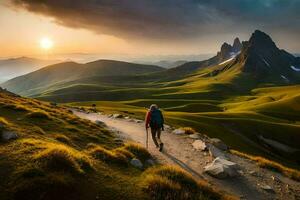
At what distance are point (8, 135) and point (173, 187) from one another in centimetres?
963

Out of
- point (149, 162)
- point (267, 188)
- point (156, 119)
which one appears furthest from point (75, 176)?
point (267, 188)

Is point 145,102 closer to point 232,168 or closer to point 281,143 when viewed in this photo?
point 281,143

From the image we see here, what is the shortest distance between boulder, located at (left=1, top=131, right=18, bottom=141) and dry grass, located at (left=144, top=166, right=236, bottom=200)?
7.81m

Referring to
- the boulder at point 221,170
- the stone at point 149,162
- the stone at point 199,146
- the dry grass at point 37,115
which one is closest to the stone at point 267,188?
the boulder at point 221,170

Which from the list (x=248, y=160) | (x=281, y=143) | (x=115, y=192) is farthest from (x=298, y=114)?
(x=115, y=192)

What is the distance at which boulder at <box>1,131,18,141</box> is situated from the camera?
1553cm

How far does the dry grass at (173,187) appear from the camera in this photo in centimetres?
1231

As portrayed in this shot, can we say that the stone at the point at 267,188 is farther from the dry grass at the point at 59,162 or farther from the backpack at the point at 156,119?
the dry grass at the point at 59,162

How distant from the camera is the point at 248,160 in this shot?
24.4m

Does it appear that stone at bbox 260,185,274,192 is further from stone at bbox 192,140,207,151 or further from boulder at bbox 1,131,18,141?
boulder at bbox 1,131,18,141

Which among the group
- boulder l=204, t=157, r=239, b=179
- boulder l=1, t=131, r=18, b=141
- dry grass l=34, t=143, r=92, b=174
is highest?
boulder l=1, t=131, r=18, b=141

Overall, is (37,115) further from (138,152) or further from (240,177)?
(240,177)

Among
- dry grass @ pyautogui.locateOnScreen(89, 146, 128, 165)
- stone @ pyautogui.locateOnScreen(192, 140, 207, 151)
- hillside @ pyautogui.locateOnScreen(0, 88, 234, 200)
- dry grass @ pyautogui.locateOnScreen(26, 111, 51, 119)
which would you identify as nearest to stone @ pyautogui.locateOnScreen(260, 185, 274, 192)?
hillside @ pyautogui.locateOnScreen(0, 88, 234, 200)

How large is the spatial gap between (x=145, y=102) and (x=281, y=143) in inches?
3341
